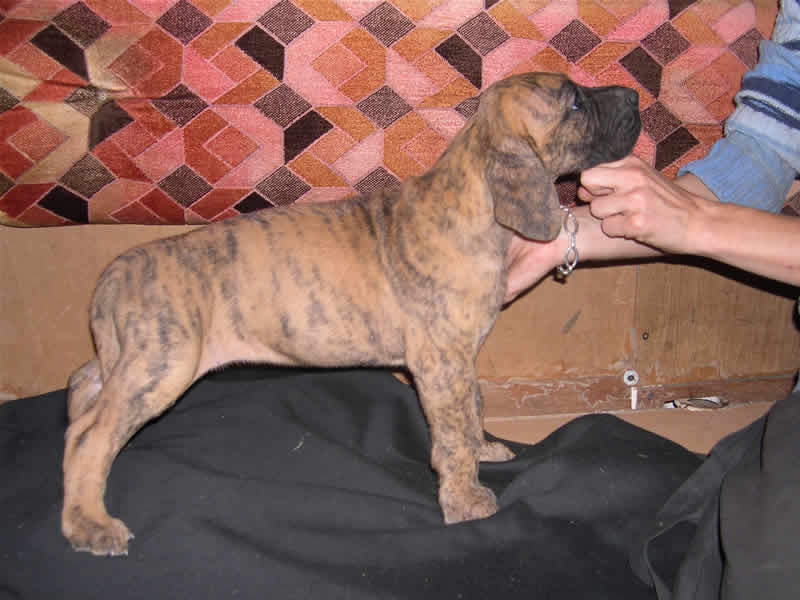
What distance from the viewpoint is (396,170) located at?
3631mm

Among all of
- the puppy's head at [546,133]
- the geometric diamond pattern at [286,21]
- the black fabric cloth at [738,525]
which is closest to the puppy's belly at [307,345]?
the puppy's head at [546,133]

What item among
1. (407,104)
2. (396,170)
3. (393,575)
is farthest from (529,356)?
(393,575)

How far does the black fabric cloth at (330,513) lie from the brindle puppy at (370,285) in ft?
0.61

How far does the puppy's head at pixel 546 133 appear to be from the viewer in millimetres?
2611

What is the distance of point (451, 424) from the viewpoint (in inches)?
112

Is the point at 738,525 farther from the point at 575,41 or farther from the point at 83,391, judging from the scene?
the point at 83,391

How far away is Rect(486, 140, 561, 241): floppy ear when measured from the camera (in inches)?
102

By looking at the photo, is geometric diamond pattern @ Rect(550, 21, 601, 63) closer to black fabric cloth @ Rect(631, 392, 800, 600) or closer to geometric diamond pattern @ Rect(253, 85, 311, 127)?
geometric diamond pattern @ Rect(253, 85, 311, 127)

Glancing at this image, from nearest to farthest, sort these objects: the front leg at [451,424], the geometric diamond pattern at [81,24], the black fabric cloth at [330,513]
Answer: the black fabric cloth at [330,513] → the front leg at [451,424] → the geometric diamond pattern at [81,24]

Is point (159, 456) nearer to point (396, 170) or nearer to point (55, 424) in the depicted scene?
point (55, 424)

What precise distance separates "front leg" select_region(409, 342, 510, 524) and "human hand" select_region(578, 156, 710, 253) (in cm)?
83

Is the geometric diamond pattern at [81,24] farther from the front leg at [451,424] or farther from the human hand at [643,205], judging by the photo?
the human hand at [643,205]

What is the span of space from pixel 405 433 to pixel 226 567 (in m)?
1.25

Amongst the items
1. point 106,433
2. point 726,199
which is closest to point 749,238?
point 726,199
